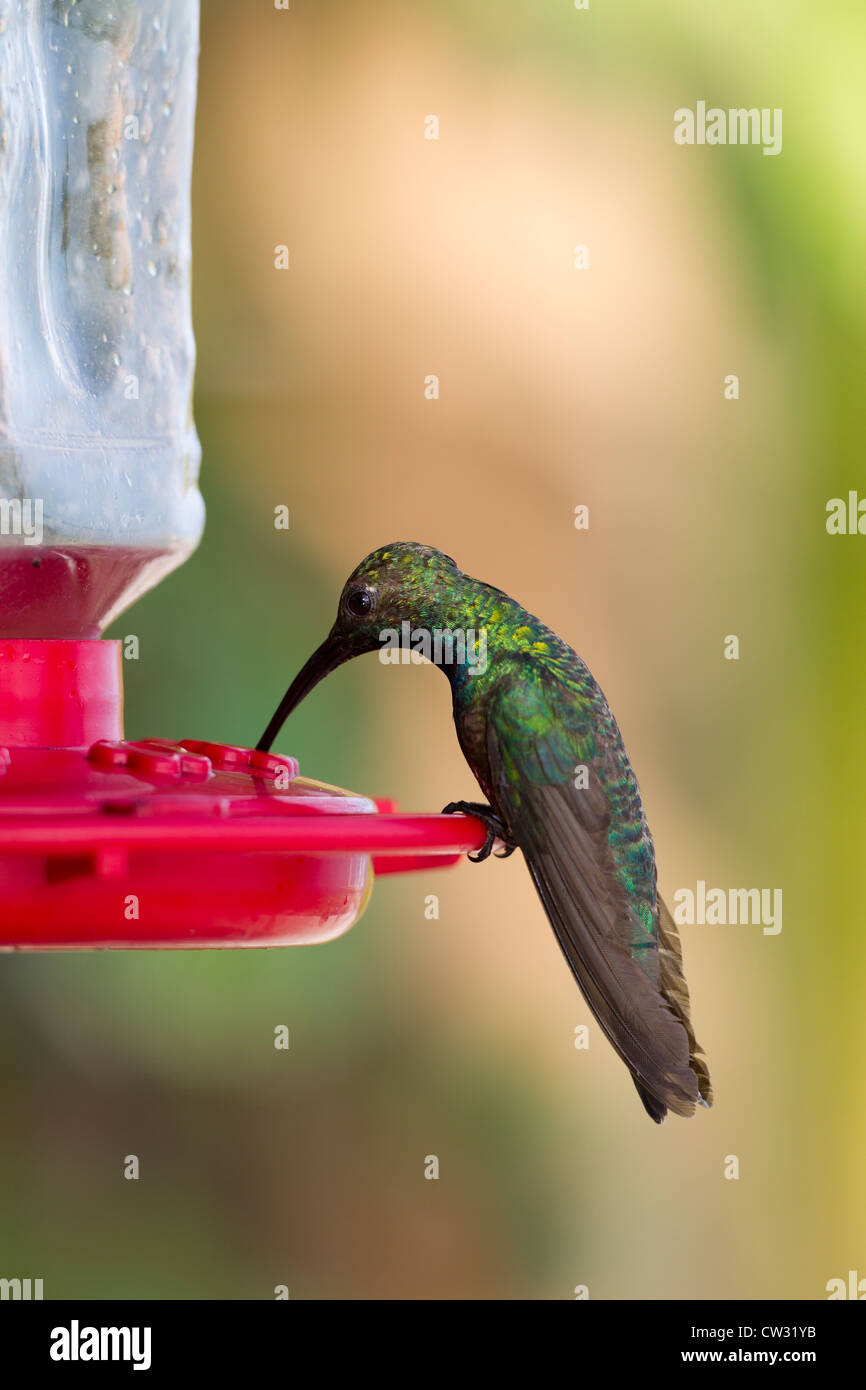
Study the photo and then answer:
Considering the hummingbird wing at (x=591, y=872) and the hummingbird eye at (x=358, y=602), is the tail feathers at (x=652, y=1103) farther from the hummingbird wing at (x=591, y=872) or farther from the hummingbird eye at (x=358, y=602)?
the hummingbird eye at (x=358, y=602)

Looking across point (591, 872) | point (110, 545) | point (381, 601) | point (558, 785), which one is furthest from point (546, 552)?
point (110, 545)

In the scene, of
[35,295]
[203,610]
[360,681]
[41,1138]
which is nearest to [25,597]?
[35,295]

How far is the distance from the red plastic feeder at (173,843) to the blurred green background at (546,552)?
110 inches

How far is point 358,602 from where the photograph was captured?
9.69 feet

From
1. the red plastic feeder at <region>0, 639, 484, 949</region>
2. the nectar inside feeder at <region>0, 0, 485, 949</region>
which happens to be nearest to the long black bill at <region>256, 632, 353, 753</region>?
the nectar inside feeder at <region>0, 0, 485, 949</region>

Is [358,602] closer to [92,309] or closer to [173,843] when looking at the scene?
[92,309]

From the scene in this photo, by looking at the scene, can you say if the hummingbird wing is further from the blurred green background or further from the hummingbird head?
the blurred green background

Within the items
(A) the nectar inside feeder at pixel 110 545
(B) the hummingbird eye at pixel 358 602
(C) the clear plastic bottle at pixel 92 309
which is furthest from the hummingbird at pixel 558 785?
(C) the clear plastic bottle at pixel 92 309

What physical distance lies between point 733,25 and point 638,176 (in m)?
0.55

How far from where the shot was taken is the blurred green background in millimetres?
5250

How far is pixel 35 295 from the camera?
9.46ft

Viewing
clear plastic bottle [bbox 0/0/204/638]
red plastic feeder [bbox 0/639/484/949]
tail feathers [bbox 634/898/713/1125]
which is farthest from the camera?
tail feathers [bbox 634/898/713/1125]

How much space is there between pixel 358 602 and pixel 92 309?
2.35ft

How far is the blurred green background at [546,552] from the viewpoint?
5.25 metres
